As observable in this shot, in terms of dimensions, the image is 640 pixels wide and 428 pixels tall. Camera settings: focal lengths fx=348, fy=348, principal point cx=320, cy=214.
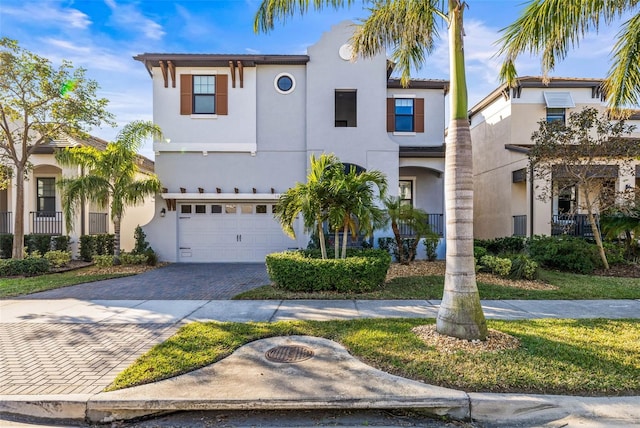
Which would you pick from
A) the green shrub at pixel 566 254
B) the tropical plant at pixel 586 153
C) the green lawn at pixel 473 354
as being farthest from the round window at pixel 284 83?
the green lawn at pixel 473 354

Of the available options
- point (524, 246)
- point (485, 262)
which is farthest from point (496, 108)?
point (485, 262)

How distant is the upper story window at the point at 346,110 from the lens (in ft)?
52.1

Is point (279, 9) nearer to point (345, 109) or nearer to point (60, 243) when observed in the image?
point (345, 109)

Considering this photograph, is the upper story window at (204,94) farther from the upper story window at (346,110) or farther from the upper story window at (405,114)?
the upper story window at (405,114)

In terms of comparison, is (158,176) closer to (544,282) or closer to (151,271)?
(151,271)

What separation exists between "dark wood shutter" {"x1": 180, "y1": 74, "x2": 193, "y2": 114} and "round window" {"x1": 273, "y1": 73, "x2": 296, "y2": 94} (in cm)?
358

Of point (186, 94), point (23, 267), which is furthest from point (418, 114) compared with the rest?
point (23, 267)

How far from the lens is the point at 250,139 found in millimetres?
14773

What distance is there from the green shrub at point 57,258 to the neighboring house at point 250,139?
2.93 metres

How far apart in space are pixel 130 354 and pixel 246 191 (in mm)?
10239

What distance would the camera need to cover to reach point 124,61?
14078mm

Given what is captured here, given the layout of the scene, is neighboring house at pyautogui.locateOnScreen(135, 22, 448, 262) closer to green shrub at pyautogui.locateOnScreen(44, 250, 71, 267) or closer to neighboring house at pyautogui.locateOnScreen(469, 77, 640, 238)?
green shrub at pyautogui.locateOnScreen(44, 250, 71, 267)

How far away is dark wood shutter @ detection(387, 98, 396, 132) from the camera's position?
15.7 metres

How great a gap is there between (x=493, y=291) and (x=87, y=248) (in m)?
15.0
